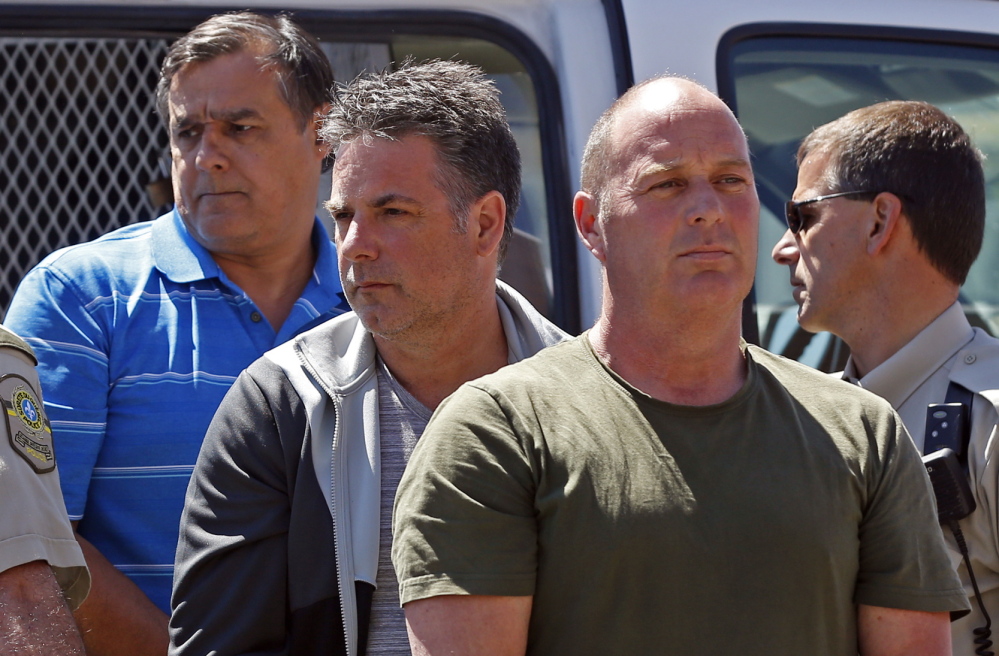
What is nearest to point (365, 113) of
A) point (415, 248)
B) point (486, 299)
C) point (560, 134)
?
point (415, 248)

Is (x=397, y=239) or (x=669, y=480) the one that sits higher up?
(x=397, y=239)

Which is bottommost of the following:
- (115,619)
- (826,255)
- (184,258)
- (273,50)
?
(115,619)

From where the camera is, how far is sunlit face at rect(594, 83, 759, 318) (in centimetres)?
182

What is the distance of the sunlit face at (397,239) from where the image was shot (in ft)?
6.77

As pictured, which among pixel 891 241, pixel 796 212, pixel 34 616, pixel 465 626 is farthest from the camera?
pixel 796 212

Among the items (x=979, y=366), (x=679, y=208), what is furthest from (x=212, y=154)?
(x=979, y=366)

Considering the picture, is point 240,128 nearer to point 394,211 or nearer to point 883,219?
point 394,211

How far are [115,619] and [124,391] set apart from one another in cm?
43

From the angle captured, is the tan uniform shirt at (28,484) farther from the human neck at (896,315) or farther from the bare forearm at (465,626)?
the human neck at (896,315)

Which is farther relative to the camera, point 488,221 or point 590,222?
point 488,221

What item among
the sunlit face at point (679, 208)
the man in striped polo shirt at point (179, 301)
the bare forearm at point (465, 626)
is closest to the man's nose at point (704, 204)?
the sunlit face at point (679, 208)

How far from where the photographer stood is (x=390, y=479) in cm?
196

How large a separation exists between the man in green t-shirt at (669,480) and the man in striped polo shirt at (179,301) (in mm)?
776

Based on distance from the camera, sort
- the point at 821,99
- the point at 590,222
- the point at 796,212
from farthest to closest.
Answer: the point at 821,99 → the point at 796,212 → the point at 590,222
